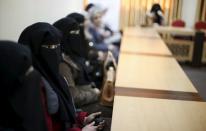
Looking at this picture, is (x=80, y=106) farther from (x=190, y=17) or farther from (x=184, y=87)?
(x=190, y=17)

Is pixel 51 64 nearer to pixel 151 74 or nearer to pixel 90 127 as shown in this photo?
pixel 90 127

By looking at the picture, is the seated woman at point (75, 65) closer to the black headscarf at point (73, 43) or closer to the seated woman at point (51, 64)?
the black headscarf at point (73, 43)

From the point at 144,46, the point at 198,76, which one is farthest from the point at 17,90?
the point at 198,76

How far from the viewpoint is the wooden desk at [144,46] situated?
4138 millimetres

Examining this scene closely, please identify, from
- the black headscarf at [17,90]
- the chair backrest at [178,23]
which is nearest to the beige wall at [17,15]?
the black headscarf at [17,90]

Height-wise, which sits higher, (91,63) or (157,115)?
(157,115)

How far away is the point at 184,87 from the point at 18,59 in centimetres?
165

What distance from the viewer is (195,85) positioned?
5180mm

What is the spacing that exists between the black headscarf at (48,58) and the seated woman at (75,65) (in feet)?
1.97

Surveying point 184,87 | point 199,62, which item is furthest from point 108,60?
point 199,62

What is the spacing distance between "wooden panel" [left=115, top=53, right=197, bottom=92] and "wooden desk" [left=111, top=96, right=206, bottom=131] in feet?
1.17

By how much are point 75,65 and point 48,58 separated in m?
0.92

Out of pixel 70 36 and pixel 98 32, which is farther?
pixel 98 32

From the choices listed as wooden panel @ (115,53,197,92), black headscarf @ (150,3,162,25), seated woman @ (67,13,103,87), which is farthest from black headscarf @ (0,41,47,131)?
black headscarf @ (150,3,162,25)
